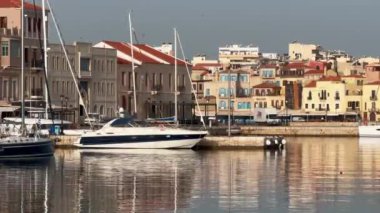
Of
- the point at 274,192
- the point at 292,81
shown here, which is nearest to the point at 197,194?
the point at 274,192

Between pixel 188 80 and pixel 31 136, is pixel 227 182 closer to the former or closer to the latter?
pixel 31 136

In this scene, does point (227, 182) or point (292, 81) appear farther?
point (292, 81)

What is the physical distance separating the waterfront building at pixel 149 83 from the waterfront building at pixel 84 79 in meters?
1.81

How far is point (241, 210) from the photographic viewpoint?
127 feet

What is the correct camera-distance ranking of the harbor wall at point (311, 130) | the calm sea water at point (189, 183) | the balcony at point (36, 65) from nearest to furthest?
1. the calm sea water at point (189, 183)
2. the balcony at point (36, 65)
3. the harbor wall at point (311, 130)

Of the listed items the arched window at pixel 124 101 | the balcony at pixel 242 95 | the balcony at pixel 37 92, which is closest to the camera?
the balcony at pixel 37 92

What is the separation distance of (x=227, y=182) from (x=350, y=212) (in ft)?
38.0

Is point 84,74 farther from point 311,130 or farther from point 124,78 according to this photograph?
point 311,130

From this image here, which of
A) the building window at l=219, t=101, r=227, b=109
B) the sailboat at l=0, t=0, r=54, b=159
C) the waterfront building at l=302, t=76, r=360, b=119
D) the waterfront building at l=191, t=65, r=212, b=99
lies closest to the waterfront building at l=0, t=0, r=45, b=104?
the sailboat at l=0, t=0, r=54, b=159

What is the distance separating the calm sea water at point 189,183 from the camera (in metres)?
40.2

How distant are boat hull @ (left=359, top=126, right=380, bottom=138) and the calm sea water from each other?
45906 mm

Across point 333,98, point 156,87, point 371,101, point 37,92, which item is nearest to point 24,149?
point 37,92

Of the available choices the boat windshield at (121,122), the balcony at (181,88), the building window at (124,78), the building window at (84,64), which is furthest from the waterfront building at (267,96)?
the boat windshield at (121,122)

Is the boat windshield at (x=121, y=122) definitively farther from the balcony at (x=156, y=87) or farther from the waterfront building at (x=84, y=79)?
the balcony at (x=156, y=87)
